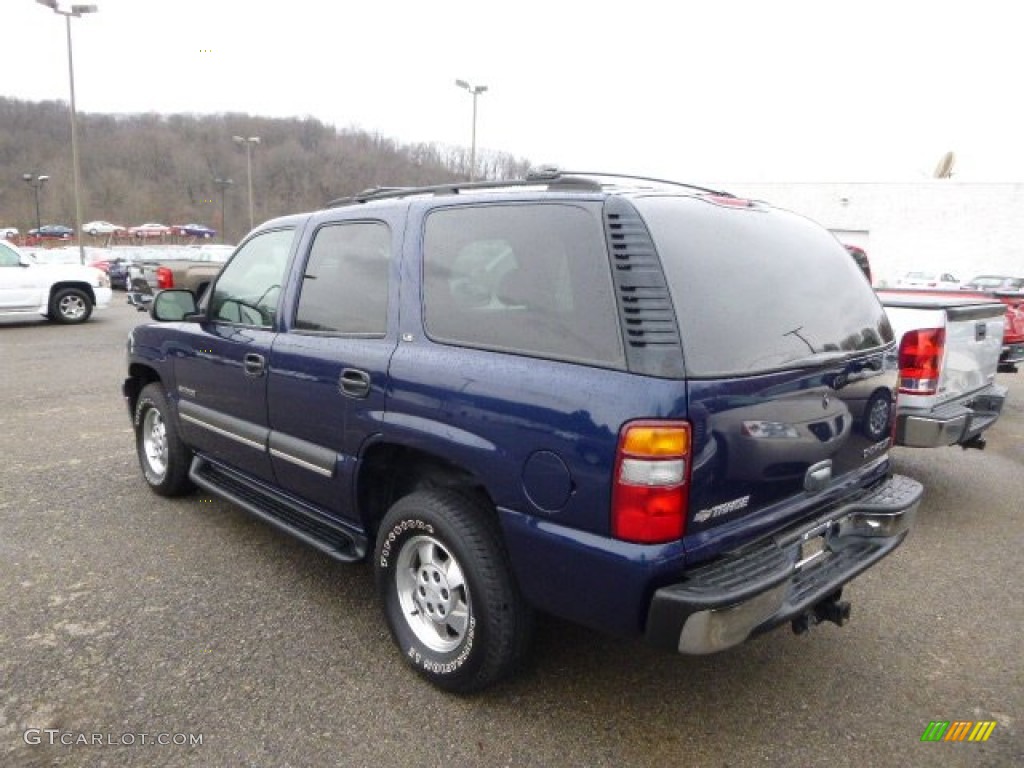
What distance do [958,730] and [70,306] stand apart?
16.1 m

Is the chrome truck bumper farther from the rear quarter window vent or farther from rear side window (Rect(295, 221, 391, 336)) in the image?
rear side window (Rect(295, 221, 391, 336))

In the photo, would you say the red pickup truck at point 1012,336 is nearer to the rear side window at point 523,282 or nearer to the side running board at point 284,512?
the rear side window at point 523,282

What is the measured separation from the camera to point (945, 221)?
32.3m

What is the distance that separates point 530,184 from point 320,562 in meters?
2.31

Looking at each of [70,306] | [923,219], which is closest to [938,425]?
[70,306]

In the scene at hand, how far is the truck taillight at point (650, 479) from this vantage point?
2.07 metres

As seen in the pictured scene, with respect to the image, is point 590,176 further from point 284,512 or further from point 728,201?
point 284,512

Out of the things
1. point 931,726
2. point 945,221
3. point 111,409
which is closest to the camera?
point 931,726

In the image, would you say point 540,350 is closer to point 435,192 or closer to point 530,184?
point 530,184

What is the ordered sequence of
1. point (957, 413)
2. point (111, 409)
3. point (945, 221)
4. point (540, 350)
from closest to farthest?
point (540, 350) < point (957, 413) < point (111, 409) < point (945, 221)

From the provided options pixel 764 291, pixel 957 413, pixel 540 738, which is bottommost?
pixel 540 738

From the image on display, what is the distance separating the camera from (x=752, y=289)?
2441 millimetres

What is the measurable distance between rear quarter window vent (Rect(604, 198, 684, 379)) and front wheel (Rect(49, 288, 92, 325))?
49.6 ft

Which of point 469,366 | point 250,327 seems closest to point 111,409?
point 250,327
